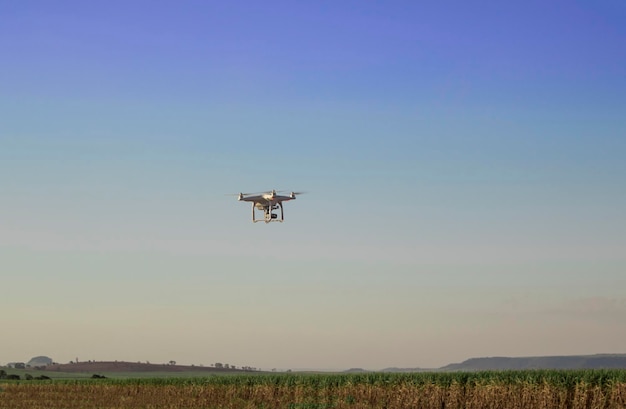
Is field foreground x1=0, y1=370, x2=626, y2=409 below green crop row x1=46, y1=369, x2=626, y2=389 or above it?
below

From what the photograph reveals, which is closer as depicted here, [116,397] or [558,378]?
[558,378]

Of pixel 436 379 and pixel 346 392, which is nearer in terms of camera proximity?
pixel 436 379

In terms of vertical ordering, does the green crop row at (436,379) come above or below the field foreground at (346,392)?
above

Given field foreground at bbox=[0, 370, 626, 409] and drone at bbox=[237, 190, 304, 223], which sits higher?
drone at bbox=[237, 190, 304, 223]

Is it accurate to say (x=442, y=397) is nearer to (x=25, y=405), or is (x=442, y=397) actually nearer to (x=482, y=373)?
(x=482, y=373)

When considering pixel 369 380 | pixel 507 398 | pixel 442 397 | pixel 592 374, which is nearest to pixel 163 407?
pixel 369 380

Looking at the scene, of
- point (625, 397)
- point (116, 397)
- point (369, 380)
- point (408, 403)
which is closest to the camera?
point (625, 397)

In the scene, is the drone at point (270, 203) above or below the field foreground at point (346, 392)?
above

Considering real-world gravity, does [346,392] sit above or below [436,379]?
below
